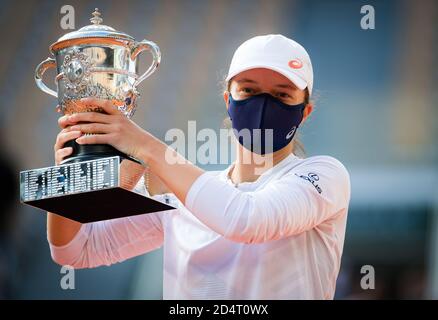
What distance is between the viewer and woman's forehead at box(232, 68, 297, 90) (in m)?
2.58

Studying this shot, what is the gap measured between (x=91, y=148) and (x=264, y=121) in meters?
0.49

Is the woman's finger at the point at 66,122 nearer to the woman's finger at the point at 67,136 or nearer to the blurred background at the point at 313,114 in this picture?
the woman's finger at the point at 67,136

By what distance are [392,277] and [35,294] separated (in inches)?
79.7

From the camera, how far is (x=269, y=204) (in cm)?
236

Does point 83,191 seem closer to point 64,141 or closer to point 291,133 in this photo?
point 64,141

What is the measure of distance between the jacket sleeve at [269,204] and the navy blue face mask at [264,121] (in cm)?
12

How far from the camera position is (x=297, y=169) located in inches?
101

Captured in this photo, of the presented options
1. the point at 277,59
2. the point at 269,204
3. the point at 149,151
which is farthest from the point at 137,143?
the point at 277,59

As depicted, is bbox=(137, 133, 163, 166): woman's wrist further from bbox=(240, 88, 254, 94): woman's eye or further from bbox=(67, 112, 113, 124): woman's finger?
bbox=(240, 88, 254, 94): woman's eye

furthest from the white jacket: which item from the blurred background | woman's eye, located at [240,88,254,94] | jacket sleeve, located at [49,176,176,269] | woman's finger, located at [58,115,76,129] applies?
the blurred background

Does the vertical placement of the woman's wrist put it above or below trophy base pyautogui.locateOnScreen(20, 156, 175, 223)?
above

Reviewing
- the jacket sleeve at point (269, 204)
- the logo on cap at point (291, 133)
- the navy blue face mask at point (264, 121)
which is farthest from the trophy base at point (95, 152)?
the logo on cap at point (291, 133)
